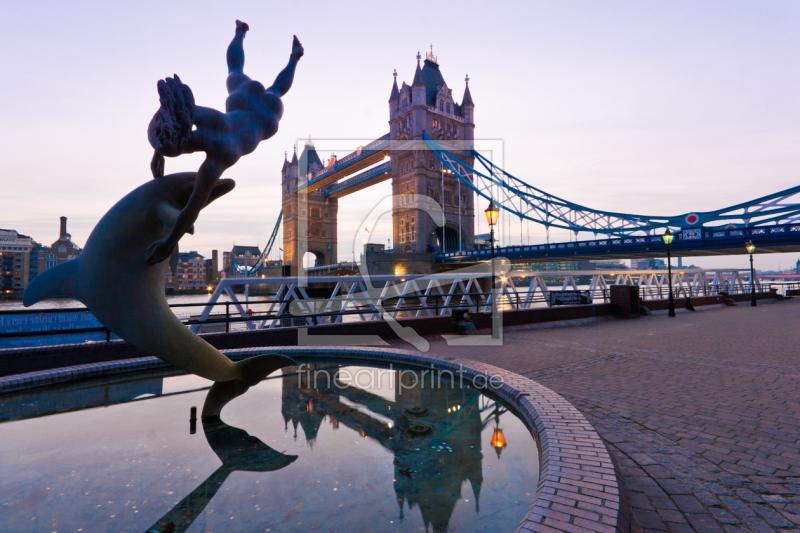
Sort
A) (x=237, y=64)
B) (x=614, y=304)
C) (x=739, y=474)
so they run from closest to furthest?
(x=739, y=474)
(x=237, y=64)
(x=614, y=304)

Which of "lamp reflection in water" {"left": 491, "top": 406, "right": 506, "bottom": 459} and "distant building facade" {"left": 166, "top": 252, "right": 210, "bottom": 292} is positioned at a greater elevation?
"distant building facade" {"left": 166, "top": 252, "right": 210, "bottom": 292}

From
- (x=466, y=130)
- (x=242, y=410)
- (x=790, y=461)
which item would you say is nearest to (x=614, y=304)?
(x=790, y=461)

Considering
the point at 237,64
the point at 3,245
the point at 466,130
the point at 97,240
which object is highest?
the point at 466,130

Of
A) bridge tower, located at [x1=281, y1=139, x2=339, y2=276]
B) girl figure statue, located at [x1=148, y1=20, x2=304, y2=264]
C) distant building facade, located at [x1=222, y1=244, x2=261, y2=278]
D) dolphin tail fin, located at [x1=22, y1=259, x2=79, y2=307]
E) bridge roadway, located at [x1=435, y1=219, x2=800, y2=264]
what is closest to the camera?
girl figure statue, located at [x1=148, y1=20, x2=304, y2=264]

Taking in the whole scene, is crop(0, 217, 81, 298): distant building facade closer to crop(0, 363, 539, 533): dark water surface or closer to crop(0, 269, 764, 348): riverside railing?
crop(0, 269, 764, 348): riverside railing

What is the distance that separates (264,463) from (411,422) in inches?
64.5

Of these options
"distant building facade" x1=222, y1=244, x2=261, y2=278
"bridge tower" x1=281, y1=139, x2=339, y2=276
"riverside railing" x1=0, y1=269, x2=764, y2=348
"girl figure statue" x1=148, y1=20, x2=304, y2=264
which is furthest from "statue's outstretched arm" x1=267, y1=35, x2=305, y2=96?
"distant building facade" x1=222, y1=244, x2=261, y2=278

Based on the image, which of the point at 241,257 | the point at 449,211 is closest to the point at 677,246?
the point at 449,211

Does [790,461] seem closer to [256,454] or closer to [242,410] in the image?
[256,454]

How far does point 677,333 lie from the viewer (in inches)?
450

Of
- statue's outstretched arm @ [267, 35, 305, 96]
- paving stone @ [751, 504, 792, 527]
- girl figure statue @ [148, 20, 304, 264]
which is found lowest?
paving stone @ [751, 504, 792, 527]

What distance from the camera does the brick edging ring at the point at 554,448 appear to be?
226 cm

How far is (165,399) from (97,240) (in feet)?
8.51

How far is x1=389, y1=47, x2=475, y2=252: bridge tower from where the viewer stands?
194ft
